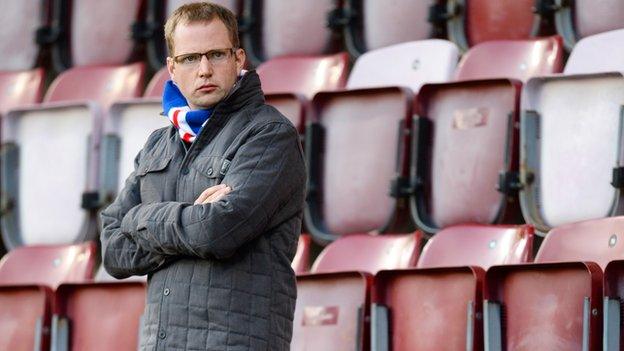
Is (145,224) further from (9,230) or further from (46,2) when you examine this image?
(46,2)

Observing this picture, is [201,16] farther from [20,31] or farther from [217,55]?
[20,31]

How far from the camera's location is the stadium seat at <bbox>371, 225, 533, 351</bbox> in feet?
7.42

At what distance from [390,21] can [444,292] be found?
42.2 inches

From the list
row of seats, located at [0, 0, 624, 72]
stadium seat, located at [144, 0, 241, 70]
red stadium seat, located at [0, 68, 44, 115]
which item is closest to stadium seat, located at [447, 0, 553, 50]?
row of seats, located at [0, 0, 624, 72]

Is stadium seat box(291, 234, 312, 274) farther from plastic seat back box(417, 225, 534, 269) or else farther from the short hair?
the short hair

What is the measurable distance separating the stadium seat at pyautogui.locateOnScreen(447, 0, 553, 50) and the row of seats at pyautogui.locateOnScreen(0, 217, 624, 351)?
1.85 feet

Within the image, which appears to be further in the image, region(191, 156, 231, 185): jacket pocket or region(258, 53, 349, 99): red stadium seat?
region(258, 53, 349, 99): red stadium seat

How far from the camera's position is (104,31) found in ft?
12.0

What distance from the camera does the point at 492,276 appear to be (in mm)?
2207

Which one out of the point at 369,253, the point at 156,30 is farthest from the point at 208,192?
the point at 156,30

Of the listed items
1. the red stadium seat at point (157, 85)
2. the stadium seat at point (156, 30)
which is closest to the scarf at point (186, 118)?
the red stadium seat at point (157, 85)

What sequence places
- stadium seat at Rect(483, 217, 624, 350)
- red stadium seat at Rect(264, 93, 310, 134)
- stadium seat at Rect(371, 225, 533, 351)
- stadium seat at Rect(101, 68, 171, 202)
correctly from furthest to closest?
stadium seat at Rect(101, 68, 171, 202) < red stadium seat at Rect(264, 93, 310, 134) < stadium seat at Rect(371, 225, 533, 351) < stadium seat at Rect(483, 217, 624, 350)

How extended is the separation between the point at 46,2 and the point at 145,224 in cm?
233

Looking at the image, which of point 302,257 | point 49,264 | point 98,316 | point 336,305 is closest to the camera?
point 336,305
